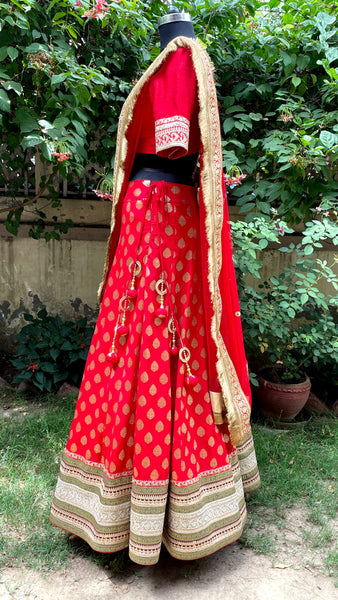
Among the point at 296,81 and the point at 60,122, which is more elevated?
the point at 296,81

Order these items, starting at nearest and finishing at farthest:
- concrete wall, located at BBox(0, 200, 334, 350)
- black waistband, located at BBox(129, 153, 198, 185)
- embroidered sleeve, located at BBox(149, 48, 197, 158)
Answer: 1. embroidered sleeve, located at BBox(149, 48, 197, 158)
2. black waistband, located at BBox(129, 153, 198, 185)
3. concrete wall, located at BBox(0, 200, 334, 350)

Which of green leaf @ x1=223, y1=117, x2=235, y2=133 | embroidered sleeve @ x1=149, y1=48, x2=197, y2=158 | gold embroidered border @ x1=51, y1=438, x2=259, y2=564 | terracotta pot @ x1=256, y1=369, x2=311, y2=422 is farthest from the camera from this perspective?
terracotta pot @ x1=256, y1=369, x2=311, y2=422

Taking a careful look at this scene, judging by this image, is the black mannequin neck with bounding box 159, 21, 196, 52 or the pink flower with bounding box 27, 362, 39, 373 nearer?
the black mannequin neck with bounding box 159, 21, 196, 52

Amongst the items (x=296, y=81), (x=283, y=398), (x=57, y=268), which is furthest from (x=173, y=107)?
(x=57, y=268)

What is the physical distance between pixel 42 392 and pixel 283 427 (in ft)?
5.04

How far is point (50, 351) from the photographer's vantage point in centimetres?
291

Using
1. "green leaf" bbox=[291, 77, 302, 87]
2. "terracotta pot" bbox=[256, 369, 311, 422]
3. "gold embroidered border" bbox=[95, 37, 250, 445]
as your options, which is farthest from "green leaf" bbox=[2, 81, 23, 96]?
"terracotta pot" bbox=[256, 369, 311, 422]

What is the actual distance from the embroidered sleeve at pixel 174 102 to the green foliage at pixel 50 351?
5.97 ft

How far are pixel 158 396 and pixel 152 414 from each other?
59 mm

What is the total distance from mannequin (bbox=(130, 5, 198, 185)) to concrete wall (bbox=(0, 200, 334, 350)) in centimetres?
161

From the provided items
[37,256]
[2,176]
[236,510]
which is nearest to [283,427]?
[236,510]

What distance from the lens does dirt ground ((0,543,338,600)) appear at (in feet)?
4.86

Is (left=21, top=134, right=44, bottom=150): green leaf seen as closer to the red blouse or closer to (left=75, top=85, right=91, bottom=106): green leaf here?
(left=75, top=85, right=91, bottom=106): green leaf

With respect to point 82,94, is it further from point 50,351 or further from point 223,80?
point 50,351
